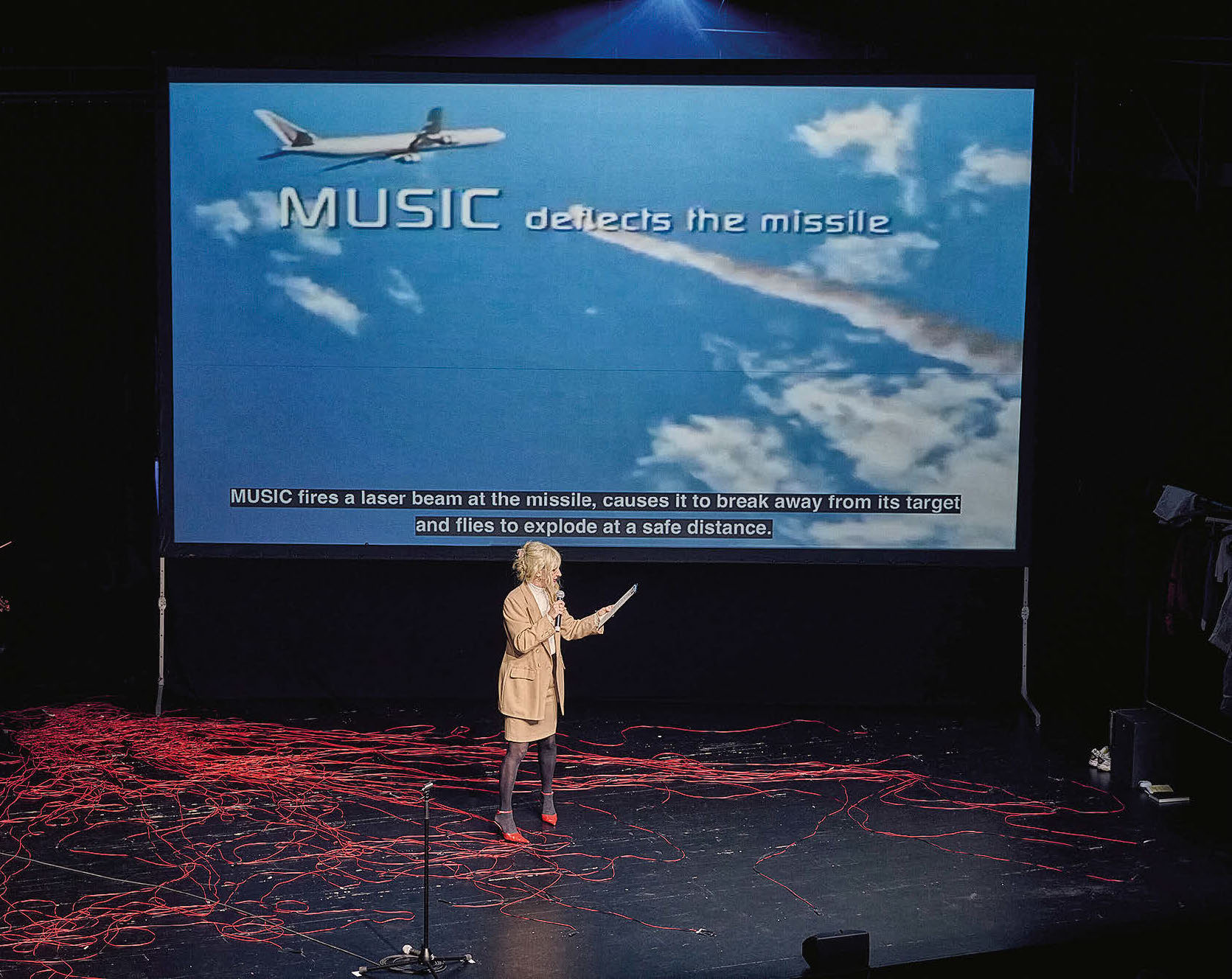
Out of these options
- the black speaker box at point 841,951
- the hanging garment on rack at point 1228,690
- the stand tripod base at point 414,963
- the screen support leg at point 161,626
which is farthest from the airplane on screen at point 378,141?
the black speaker box at point 841,951

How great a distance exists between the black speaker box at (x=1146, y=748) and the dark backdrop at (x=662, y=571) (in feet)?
3.84

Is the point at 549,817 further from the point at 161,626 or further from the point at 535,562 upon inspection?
the point at 161,626

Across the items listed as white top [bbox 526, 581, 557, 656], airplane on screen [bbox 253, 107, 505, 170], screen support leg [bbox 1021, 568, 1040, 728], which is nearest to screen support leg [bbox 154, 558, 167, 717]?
airplane on screen [bbox 253, 107, 505, 170]

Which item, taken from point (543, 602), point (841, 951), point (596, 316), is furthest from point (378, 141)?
point (841, 951)

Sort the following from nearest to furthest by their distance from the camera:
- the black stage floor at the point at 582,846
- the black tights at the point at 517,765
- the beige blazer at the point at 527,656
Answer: the black stage floor at the point at 582,846 < the beige blazer at the point at 527,656 < the black tights at the point at 517,765

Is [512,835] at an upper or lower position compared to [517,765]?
lower

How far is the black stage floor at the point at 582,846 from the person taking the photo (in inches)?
218

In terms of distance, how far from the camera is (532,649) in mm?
6316

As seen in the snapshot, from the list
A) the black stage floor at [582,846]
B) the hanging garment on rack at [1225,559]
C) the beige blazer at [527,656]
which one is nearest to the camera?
the black stage floor at [582,846]

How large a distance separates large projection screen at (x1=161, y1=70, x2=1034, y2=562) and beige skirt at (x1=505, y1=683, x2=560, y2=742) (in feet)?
6.01

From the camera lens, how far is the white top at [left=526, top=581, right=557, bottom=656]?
638cm

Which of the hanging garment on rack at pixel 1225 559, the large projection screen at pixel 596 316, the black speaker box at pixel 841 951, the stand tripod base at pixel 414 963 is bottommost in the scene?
the stand tripod base at pixel 414 963

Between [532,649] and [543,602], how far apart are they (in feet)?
0.71

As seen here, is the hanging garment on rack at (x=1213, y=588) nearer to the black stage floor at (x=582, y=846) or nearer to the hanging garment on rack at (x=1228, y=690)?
the hanging garment on rack at (x=1228, y=690)
